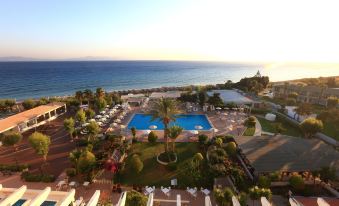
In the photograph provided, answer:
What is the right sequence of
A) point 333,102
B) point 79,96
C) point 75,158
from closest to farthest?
point 75,158, point 333,102, point 79,96

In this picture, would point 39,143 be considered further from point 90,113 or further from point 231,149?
point 231,149

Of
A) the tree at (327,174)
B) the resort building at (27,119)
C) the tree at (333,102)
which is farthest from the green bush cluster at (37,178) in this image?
the tree at (333,102)

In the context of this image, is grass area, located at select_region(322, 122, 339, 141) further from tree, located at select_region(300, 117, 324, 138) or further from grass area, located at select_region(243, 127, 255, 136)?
grass area, located at select_region(243, 127, 255, 136)

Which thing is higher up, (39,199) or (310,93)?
(39,199)

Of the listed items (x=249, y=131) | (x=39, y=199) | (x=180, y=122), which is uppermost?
(x=39, y=199)

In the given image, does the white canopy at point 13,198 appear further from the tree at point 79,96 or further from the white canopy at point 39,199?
the tree at point 79,96

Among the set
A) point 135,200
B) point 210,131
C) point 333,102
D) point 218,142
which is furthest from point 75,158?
point 333,102
